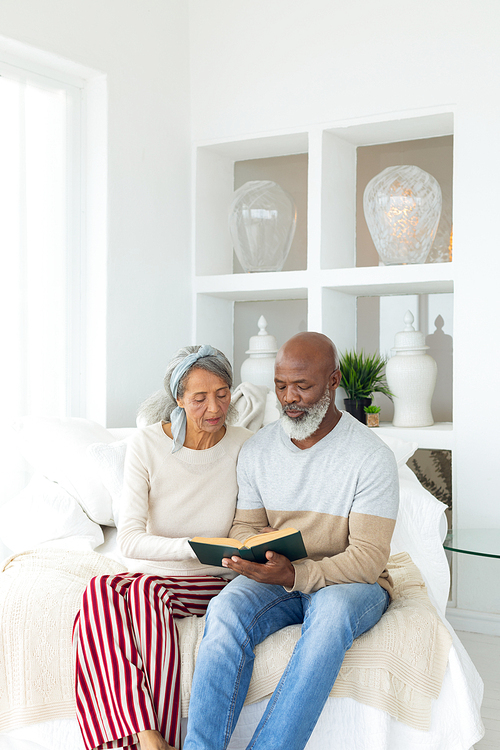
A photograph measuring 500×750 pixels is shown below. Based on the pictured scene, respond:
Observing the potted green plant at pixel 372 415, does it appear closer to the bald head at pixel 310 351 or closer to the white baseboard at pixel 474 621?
the white baseboard at pixel 474 621

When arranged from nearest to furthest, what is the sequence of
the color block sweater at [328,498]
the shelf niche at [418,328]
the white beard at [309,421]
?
the color block sweater at [328,498], the white beard at [309,421], the shelf niche at [418,328]

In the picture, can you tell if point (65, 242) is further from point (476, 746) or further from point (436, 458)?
point (476, 746)

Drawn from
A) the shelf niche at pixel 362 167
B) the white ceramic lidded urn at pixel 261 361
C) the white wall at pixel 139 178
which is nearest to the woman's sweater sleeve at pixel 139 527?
the white wall at pixel 139 178

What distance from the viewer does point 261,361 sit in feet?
10.5

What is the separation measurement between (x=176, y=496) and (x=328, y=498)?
1.31ft

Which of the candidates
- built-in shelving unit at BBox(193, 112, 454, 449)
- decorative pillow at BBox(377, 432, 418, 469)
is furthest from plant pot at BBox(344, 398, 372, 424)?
decorative pillow at BBox(377, 432, 418, 469)

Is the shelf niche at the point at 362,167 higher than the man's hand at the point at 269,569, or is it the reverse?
the shelf niche at the point at 362,167

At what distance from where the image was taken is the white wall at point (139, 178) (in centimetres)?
286

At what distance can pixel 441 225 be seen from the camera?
313cm

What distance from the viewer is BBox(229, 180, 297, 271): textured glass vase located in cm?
321

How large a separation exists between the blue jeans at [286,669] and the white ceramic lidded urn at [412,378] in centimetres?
140

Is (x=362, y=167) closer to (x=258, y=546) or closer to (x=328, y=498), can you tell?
(x=328, y=498)

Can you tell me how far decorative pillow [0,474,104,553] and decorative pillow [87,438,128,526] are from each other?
0.10 meters

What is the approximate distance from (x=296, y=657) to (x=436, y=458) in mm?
1797
